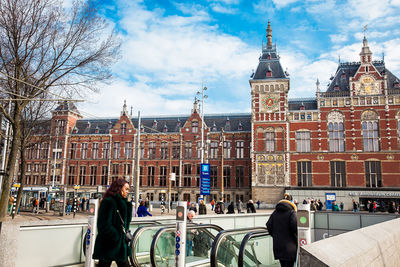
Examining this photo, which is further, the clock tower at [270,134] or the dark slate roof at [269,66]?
the dark slate roof at [269,66]

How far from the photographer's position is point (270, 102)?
36875 mm

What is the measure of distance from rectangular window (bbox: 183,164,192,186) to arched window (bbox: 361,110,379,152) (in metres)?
20.4

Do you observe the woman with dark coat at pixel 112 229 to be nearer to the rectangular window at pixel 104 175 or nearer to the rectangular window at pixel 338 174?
the rectangular window at pixel 338 174

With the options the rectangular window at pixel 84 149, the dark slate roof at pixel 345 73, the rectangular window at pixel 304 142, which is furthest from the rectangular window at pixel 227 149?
the rectangular window at pixel 84 149

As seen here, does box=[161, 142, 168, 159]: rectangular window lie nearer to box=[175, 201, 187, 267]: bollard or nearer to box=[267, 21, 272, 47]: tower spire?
box=[267, 21, 272, 47]: tower spire

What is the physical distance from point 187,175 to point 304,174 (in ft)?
47.9

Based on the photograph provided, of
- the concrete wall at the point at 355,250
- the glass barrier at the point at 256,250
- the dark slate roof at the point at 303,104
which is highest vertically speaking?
the dark slate roof at the point at 303,104

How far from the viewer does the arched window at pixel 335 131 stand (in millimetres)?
35250

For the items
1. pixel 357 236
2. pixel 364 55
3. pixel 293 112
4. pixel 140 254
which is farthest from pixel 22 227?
pixel 364 55

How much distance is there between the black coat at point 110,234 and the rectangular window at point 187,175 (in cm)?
3811

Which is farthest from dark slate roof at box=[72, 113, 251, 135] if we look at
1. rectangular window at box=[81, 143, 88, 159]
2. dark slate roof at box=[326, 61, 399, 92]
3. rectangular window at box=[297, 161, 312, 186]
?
dark slate roof at box=[326, 61, 399, 92]

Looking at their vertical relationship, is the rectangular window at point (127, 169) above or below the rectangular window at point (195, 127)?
below

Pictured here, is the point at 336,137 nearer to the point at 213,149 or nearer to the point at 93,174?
the point at 213,149

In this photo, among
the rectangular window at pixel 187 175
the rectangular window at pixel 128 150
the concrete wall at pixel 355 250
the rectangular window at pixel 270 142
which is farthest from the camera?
the rectangular window at pixel 128 150
